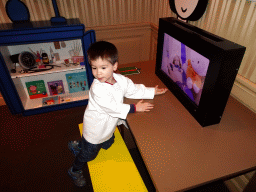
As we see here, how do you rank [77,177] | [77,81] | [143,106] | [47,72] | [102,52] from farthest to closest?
[77,81] → [47,72] → [77,177] → [143,106] → [102,52]

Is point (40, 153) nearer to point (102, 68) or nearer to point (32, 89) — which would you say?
point (32, 89)

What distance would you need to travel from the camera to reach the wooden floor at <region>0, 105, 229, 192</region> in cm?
167

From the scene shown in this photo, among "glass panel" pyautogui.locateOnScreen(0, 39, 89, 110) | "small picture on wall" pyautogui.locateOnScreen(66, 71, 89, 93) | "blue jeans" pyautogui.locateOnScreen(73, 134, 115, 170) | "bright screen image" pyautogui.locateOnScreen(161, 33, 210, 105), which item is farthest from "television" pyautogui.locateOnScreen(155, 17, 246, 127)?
"small picture on wall" pyautogui.locateOnScreen(66, 71, 89, 93)

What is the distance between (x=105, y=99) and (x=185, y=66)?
0.58 m

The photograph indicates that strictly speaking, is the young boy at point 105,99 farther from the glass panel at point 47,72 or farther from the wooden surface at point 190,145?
the glass panel at point 47,72

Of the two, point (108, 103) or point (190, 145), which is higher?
point (108, 103)

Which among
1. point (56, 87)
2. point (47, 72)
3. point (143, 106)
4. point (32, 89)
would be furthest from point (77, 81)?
point (143, 106)

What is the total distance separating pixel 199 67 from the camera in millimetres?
1030

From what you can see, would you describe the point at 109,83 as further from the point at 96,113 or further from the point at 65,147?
the point at 65,147

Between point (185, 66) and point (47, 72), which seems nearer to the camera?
point (185, 66)

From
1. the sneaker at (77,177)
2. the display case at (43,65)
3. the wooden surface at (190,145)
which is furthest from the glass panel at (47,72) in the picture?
the wooden surface at (190,145)

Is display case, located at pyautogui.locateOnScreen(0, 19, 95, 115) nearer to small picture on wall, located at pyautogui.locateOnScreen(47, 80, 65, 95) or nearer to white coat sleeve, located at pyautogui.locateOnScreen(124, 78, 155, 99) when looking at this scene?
small picture on wall, located at pyautogui.locateOnScreen(47, 80, 65, 95)

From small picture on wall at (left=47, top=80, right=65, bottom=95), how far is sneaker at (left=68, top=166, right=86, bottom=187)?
138 cm

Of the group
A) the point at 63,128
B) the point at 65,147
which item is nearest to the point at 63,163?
the point at 65,147
